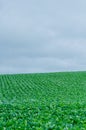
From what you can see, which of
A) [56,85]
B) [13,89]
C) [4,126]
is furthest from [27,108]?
[56,85]

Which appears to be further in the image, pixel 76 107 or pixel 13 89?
pixel 13 89

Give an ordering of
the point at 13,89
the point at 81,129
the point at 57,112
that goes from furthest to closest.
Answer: the point at 13,89 < the point at 57,112 < the point at 81,129

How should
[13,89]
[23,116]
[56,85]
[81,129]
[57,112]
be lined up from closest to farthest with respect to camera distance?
[81,129] → [23,116] → [57,112] → [13,89] → [56,85]

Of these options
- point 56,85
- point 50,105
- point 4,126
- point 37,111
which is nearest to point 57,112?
point 37,111

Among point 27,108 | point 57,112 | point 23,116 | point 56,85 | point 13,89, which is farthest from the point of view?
point 56,85

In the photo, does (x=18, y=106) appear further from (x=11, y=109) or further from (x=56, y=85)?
(x=56, y=85)

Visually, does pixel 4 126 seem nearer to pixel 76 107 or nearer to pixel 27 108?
pixel 27 108

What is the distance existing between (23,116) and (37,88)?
1154 inches

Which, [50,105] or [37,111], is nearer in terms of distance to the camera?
[37,111]

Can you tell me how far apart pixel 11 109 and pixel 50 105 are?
2.45m

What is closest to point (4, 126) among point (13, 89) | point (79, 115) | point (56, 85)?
point (79, 115)

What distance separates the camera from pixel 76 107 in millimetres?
23875

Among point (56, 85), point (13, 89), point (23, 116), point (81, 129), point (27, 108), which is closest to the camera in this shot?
point (81, 129)

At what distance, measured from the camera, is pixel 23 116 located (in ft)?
65.4
